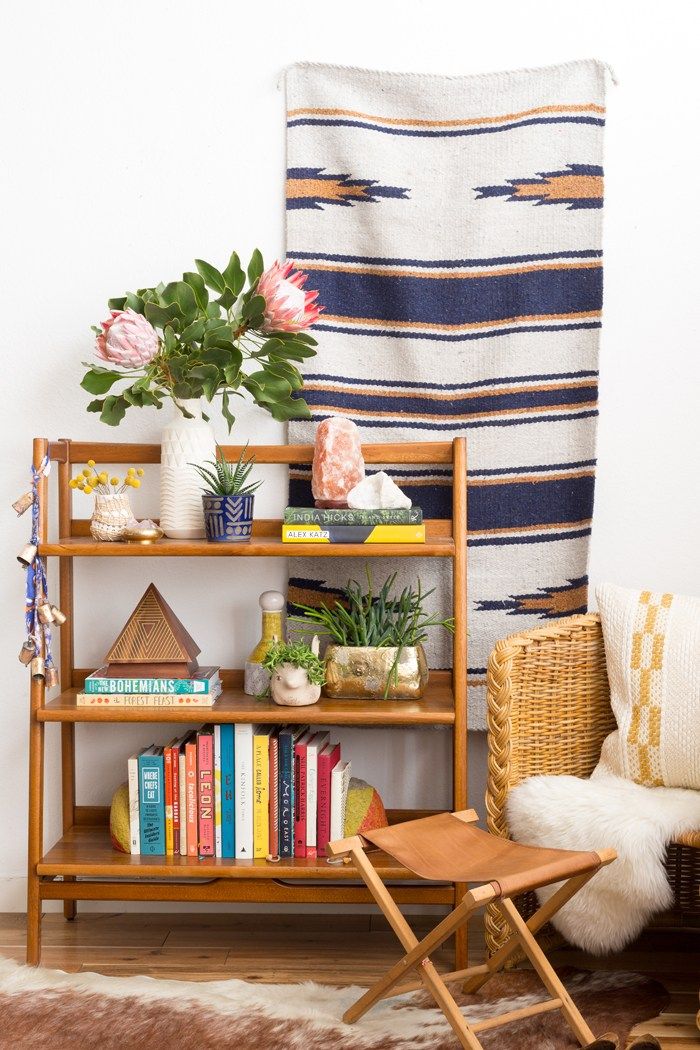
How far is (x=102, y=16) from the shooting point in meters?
2.29

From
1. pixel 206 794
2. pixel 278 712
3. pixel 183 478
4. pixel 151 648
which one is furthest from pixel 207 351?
pixel 206 794

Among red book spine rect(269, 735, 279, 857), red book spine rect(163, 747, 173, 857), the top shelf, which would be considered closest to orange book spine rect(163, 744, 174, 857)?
red book spine rect(163, 747, 173, 857)

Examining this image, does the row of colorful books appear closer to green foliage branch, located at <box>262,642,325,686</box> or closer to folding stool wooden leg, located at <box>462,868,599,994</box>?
green foliage branch, located at <box>262,642,325,686</box>

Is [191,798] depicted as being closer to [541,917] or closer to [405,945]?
[405,945]

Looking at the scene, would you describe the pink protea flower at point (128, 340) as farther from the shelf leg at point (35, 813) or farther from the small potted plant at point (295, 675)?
the small potted plant at point (295, 675)

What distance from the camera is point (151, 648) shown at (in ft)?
6.88

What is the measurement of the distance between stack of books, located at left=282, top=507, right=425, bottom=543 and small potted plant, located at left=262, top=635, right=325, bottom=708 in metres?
0.24

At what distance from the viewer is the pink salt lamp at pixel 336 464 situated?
Answer: 2.11 meters

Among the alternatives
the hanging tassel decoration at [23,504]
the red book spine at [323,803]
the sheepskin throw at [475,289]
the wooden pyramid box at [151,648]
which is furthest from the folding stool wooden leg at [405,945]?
the hanging tassel decoration at [23,504]

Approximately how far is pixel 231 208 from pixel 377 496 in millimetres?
792

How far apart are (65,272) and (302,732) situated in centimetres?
121

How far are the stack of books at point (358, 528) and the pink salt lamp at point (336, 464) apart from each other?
0.08 meters

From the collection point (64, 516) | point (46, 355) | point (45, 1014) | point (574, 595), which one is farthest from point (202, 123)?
point (45, 1014)

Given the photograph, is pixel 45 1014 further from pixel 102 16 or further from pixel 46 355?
pixel 102 16
